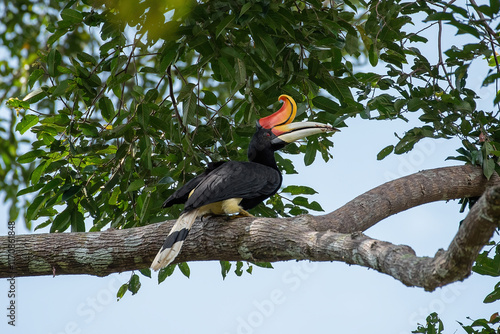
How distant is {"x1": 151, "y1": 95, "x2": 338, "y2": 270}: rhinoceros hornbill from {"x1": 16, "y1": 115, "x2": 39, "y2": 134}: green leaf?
4.11 feet

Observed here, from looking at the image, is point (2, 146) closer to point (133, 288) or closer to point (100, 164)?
point (100, 164)

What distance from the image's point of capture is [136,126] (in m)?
3.97

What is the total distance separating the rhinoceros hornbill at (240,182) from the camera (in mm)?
3307

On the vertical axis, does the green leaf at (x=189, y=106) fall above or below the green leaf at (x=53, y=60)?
below

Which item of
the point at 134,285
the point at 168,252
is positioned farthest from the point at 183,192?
the point at 134,285

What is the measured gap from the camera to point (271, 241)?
10.1 feet

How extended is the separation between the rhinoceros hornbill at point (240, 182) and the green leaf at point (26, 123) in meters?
1.25

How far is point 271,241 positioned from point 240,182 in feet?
2.20

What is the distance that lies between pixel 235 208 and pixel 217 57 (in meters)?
0.98

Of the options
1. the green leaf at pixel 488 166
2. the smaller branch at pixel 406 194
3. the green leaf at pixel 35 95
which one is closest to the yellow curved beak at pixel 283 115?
the smaller branch at pixel 406 194

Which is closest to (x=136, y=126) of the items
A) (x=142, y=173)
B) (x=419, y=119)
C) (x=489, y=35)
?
(x=142, y=173)

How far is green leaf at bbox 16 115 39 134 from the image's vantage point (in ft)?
13.4

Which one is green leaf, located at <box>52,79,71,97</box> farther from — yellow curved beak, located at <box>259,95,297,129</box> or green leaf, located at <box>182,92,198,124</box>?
yellow curved beak, located at <box>259,95,297,129</box>

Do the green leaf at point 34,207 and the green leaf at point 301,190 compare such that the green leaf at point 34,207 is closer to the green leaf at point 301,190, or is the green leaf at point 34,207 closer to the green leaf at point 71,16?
the green leaf at point 71,16
